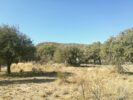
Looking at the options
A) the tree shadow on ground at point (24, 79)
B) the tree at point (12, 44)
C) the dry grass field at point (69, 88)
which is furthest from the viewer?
the tree at point (12, 44)

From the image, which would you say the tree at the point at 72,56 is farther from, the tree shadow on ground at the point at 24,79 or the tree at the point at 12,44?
the tree shadow on ground at the point at 24,79

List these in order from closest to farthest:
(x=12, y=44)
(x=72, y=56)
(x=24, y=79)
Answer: (x=24, y=79) → (x=12, y=44) → (x=72, y=56)

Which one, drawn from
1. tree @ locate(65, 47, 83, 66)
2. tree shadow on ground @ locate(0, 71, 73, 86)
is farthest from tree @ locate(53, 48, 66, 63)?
tree shadow on ground @ locate(0, 71, 73, 86)

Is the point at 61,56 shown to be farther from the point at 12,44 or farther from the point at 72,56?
the point at 12,44

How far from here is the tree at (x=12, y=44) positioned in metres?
28.6

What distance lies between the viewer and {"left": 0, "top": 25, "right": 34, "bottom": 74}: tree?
1126 inches

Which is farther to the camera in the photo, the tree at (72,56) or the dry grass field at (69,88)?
the tree at (72,56)

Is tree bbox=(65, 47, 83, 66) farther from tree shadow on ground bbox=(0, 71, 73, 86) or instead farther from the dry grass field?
the dry grass field

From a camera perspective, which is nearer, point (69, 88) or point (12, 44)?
point (69, 88)

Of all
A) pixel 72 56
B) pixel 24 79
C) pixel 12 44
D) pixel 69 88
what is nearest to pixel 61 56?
pixel 72 56

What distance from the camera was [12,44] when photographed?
2884 centimetres

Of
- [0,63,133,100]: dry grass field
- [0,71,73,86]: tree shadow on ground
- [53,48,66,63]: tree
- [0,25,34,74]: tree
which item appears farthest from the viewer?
[53,48,66,63]: tree

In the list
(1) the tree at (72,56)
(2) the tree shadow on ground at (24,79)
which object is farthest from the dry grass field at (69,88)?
(1) the tree at (72,56)

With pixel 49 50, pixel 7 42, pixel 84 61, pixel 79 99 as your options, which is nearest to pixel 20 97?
pixel 79 99
